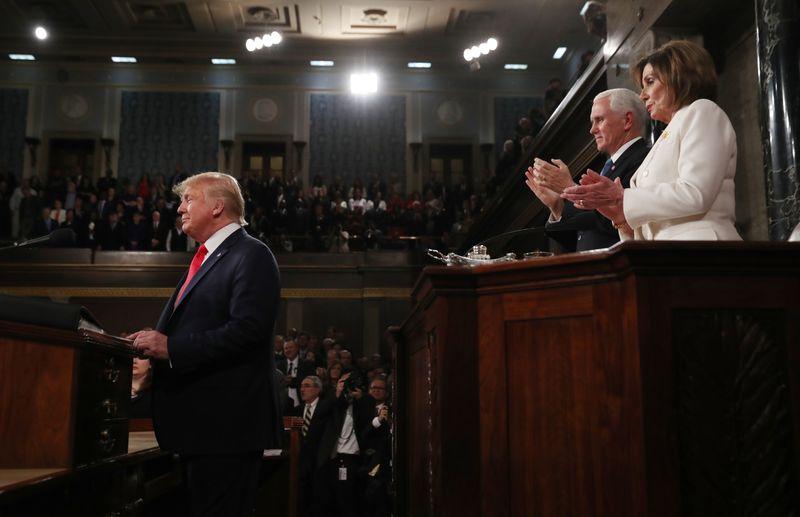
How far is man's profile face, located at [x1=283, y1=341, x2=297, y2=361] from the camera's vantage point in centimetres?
843

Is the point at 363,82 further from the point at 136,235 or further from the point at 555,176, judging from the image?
the point at 555,176

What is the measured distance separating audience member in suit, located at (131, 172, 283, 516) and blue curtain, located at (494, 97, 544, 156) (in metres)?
13.9

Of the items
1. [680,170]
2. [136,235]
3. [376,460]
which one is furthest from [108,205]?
[680,170]

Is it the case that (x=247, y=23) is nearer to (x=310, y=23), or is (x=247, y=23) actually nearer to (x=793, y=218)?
(x=310, y=23)

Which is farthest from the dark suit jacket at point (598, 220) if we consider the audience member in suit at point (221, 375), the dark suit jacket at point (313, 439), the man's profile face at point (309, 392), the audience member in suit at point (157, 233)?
the audience member in suit at point (157, 233)

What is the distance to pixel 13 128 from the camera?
15.4 metres

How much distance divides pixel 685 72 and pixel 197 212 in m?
1.48

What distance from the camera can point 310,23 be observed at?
14.4 m

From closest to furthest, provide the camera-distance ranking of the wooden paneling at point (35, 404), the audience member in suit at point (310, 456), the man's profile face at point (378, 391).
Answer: the wooden paneling at point (35, 404) → the audience member in suit at point (310, 456) → the man's profile face at point (378, 391)

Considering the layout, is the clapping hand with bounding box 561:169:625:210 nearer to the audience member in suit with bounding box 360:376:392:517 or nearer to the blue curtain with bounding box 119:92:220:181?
the audience member in suit with bounding box 360:376:392:517

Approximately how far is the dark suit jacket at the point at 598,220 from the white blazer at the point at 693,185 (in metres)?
0.58

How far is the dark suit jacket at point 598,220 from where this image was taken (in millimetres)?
2461

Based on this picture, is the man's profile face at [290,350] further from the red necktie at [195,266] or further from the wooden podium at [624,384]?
the wooden podium at [624,384]

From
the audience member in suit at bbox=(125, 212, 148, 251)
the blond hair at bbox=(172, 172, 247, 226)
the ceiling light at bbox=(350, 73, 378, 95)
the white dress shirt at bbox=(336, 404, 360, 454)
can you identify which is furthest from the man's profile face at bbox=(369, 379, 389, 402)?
the ceiling light at bbox=(350, 73, 378, 95)
